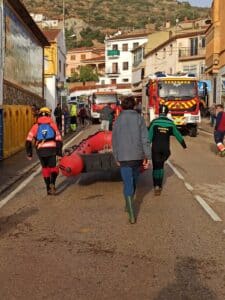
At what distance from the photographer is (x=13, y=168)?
15133 mm

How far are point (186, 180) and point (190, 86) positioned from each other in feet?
46.8

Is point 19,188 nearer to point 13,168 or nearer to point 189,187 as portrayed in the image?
point 13,168

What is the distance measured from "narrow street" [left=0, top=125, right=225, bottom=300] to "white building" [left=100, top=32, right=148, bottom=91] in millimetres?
95230

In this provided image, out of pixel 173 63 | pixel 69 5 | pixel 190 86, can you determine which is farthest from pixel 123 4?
pixel 190 86

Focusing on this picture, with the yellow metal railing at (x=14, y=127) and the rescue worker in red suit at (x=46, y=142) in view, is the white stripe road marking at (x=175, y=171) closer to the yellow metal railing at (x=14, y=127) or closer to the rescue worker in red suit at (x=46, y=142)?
the rescue worker in red suit at (x=46, y=142)

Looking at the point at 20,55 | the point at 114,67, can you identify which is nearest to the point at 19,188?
the point at 20,55

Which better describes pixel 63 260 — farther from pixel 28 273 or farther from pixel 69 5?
pixel 69 5

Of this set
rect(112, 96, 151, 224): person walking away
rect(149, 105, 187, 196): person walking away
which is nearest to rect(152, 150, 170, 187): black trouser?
rect(149, 105, 187, 196): person walking away

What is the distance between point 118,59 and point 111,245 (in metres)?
102

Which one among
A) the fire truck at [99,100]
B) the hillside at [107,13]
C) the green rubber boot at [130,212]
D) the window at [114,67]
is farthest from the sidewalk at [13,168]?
the hillside at [107,13]

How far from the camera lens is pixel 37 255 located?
21.2ft

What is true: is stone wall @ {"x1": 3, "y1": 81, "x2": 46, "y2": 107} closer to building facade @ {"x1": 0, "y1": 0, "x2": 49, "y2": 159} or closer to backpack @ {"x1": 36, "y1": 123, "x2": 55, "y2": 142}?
building facade @ {"x1": 0, "y1": 0, "x2": 49, "y2": 159}

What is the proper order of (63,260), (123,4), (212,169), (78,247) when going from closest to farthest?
(63,260)
(78,247)
(212,169)
(123,4)

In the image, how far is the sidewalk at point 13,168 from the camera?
12.4 m
